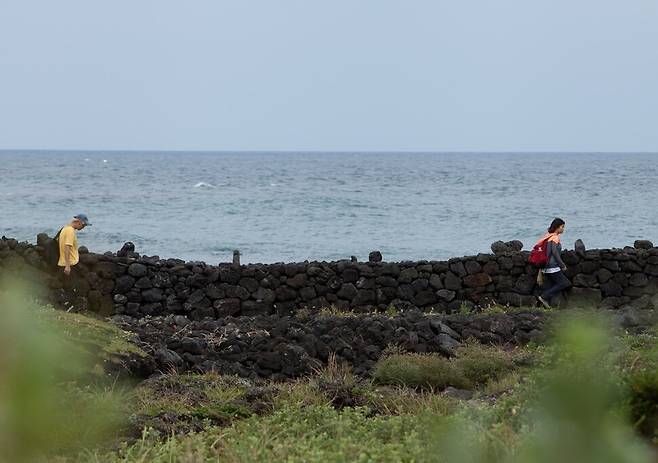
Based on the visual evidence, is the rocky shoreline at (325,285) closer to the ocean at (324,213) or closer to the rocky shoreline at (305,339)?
the rocky shoreline at (305,339)

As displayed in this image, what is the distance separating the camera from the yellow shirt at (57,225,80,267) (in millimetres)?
17156

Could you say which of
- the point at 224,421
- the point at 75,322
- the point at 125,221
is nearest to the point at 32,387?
the point at 224,421

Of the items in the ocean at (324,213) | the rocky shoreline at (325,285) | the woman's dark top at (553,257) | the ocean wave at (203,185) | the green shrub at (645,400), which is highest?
the green shrub at (645,400)

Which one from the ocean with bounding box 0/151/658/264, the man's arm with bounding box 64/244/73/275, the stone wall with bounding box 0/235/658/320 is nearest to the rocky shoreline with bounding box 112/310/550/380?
the man's arm with bounding box 64/244/73/275

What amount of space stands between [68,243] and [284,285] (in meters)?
3.84

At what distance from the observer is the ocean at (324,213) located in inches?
1799

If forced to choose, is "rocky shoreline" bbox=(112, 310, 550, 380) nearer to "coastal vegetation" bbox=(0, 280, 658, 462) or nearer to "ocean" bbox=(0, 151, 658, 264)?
"coastal vegetation" bbox=(0, 280, 658, 462)

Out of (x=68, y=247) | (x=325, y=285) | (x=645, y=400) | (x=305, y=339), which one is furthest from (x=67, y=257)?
(x=645, y=400)

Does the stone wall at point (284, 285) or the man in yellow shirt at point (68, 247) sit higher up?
the man in yellow shirt at point (68, 247)

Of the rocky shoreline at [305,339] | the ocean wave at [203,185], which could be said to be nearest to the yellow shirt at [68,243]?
the rocky shoreline at [305,339]

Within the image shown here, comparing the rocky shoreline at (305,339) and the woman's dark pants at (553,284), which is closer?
the rocky shoreline at (305,339)

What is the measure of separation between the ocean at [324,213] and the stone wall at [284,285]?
2172 cm

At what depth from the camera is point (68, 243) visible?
1720 centimetres

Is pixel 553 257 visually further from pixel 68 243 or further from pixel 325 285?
pixel 68 243
